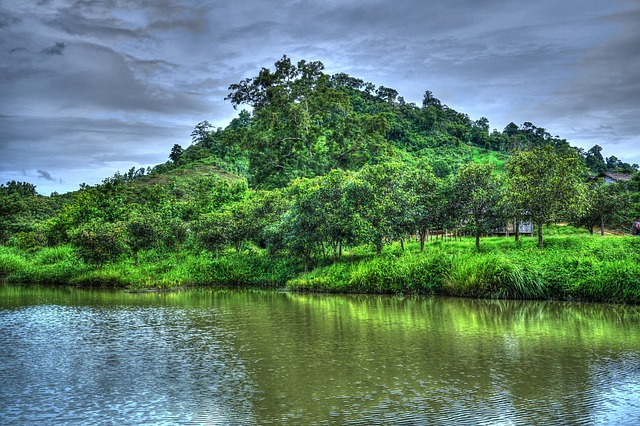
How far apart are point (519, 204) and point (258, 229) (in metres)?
16.6

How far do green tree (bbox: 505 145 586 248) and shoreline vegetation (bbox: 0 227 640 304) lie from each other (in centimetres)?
172

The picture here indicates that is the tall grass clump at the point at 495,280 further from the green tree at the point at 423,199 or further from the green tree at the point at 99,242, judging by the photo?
the green tree at the point at 99,242

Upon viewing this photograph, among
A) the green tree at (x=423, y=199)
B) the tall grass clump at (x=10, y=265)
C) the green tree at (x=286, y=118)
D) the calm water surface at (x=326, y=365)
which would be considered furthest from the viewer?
the green tree at (x=286, y=118)

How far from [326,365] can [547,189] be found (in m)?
21.4

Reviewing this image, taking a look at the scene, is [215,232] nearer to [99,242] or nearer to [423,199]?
[99,242]

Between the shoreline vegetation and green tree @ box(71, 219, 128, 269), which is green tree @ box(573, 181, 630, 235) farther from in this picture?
green tree @ box(71, 219, 128, 269)

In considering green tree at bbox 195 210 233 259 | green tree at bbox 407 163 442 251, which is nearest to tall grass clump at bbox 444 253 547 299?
green tree at bbox 407 163 442 251

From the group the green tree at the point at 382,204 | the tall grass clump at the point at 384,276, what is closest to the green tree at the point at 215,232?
the tall grass clump at the point at 384,276

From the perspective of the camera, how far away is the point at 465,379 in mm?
10875

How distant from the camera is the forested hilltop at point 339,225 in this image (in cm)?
2470

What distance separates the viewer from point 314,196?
29.5 metres

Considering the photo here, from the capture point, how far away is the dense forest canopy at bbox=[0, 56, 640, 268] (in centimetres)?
2928

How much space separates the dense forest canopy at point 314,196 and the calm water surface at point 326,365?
8886 millimetres

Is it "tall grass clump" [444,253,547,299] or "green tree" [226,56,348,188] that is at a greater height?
"green tree" [226,56,348,188]
